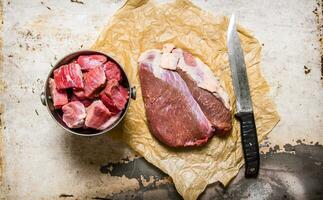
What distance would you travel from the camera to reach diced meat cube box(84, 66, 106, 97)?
1547mm

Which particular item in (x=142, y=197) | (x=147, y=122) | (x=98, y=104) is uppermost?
(x=98, y=104)

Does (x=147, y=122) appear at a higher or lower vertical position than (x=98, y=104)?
lower

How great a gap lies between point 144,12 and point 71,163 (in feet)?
2.14

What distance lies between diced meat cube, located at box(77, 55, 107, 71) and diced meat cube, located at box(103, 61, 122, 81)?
0.02 meters

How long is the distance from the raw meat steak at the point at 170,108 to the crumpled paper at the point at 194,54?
0.06 meters

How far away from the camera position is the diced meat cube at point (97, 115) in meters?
1.55

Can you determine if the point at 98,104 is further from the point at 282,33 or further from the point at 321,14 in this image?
the point at 321,14

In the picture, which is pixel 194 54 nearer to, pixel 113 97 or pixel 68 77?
pixel 113 97

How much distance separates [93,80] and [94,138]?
0.32 metres

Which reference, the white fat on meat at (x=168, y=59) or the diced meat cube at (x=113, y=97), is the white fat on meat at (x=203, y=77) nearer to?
the white fat on meat at (x=168, y=59)

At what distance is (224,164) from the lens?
1770 millimetres

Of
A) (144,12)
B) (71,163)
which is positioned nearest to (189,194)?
(71,163)

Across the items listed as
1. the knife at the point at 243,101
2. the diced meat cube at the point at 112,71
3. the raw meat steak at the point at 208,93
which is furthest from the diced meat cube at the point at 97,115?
the knife at the point at 243,101

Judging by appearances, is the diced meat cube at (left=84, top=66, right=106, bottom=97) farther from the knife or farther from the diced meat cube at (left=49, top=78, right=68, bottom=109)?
the knife
